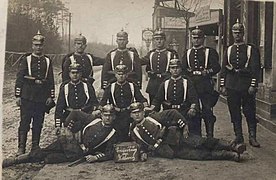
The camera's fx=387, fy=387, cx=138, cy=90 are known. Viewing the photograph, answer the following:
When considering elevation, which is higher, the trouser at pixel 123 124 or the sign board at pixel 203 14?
the sign board at pixel 203 14

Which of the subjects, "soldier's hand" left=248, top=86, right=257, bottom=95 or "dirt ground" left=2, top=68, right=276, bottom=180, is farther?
"soldier's hand" left=248, top=86, right=257, bottom=95

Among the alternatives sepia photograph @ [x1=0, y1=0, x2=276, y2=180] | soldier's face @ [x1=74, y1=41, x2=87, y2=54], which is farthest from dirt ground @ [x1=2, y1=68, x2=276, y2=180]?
soldier's face @ [x1=74, y1=41, x2=87, y2=54]

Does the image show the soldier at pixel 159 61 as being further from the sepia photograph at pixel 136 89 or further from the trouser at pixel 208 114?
the trouser at pixel 208 114

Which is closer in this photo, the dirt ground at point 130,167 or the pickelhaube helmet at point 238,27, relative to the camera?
the dirt ground at point 130,167

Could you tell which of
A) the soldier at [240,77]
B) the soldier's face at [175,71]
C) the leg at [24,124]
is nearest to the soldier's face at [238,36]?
the soldier at [240,77]

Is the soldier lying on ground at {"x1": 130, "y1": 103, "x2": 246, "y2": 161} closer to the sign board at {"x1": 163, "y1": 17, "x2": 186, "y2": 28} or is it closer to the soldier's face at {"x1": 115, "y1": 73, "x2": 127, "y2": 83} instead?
the soldier's face at {"x1": 115, "y1": 73, "x2": 127, "y2": 83}

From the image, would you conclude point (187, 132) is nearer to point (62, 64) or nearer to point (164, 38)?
point (164, 38)
